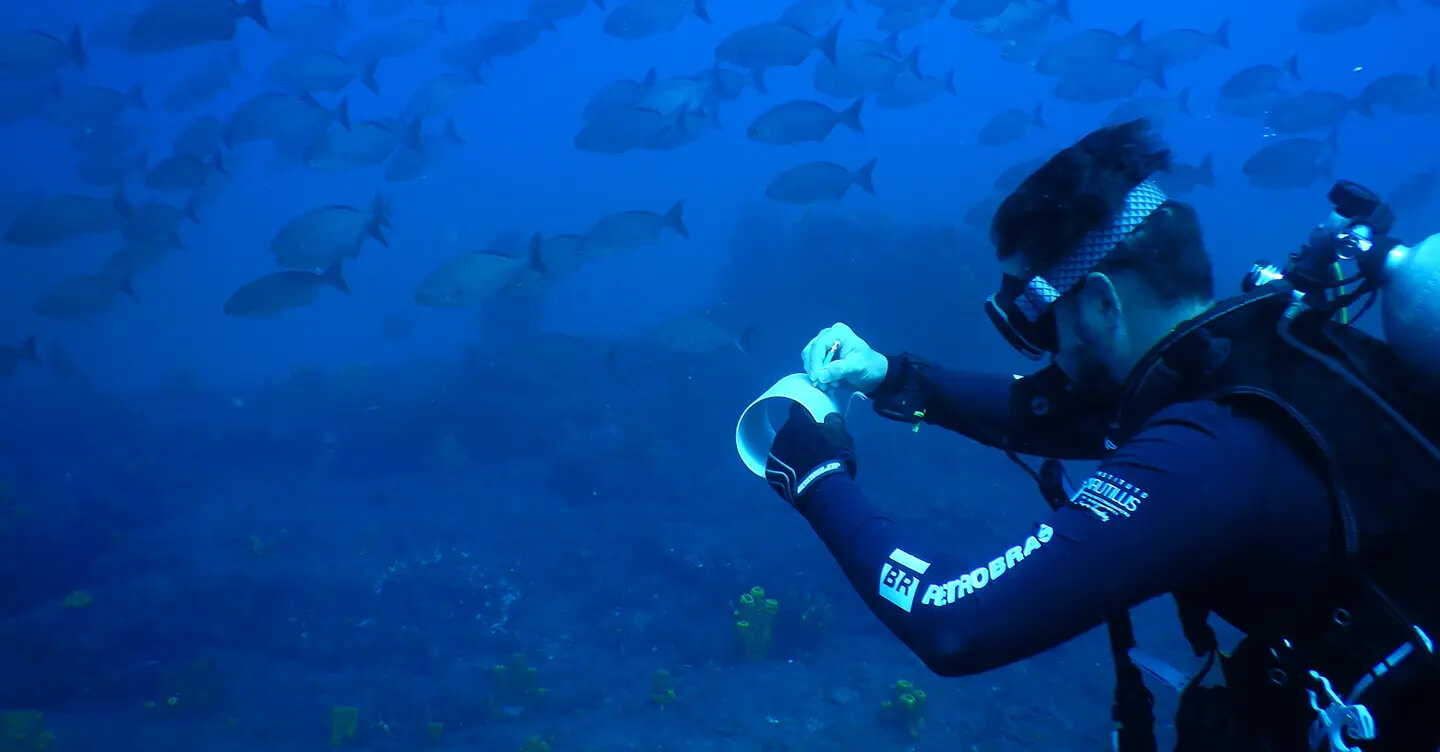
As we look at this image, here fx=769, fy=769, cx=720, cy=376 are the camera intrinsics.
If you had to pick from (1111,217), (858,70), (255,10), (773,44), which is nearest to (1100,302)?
(1111,217)

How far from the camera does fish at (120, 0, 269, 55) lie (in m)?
11.1

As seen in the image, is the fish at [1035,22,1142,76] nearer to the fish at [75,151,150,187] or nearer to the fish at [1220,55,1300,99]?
the fish at [1220,55,1300,99]

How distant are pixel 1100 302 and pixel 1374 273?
0.54 meters

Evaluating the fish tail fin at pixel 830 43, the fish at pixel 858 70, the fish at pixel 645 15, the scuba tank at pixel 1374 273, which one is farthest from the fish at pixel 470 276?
the scuba tank at pixel 1374 273

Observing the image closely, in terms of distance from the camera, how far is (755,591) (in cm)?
863

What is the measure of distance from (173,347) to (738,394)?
38.7 metres

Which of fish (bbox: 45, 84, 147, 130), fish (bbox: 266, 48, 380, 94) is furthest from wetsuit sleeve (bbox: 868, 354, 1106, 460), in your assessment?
fish (bbox: 45, 84, 147, 130)

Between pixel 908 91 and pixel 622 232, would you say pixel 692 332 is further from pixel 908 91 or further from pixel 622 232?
pixel 908 91

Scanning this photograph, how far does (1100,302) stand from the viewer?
5.79 feet

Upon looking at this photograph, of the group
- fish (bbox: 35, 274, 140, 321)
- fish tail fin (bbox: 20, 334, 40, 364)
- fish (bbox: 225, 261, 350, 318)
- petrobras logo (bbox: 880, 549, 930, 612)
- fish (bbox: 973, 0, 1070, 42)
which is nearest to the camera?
petrobras logo (bbox: 880, 549, 930, 612)

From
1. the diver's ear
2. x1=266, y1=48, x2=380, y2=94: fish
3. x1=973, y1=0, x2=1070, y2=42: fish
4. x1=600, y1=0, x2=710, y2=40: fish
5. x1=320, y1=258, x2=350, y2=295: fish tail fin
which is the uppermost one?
the diver's ear

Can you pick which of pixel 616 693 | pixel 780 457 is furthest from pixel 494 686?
pixel 780 457

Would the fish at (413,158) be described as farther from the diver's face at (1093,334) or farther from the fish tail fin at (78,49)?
the diver's face at (1093,334)

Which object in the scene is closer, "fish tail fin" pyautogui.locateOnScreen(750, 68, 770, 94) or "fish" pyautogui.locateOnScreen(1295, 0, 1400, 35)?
"fish tail fin" pyautogui.locateOnScreen(750, 68, 770, 94)
